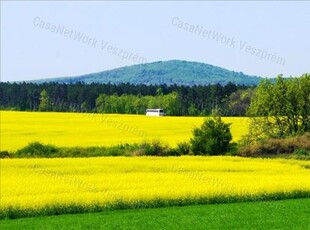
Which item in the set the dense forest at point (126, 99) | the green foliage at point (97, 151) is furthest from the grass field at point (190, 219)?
the dense forest at point (126, 99)

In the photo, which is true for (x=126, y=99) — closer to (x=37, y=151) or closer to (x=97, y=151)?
(x=97, y=151)

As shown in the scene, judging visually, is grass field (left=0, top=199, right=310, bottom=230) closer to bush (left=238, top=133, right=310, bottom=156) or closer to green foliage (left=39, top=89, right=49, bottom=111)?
bush (left=238, top=133, right=310, bottom=156)

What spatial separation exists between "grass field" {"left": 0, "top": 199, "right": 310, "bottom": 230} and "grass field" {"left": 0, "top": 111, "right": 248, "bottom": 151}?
2884 cm

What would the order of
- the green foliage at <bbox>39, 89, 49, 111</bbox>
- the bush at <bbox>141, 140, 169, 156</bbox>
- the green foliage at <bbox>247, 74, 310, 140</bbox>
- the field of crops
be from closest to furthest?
the field of crops
the bush at <bbox>141, 140, 169, 156</bbox>
the green foliage at <bbox>247, 74, 310, 140</bbox>
the green foliage at <bbox>39, 89, 49, 111</bbox>

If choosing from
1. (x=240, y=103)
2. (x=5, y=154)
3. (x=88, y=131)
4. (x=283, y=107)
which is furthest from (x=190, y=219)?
(x=240, y=103)

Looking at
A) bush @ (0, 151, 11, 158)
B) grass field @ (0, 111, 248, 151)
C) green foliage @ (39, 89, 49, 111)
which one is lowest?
bush @ (0, 151, 11, 158)

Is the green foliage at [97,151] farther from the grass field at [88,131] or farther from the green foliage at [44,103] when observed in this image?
the green foliage at [44,103]

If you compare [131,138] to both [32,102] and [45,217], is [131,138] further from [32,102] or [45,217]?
[32,102]

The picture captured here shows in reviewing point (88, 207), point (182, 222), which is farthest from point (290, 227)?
point (88, 207)

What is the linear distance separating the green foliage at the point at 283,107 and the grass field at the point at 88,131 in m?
6.25

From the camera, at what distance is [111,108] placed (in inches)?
5384

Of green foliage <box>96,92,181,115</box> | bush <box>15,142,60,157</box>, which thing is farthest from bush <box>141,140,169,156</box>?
green foliage <box>96,92,181,115</box>

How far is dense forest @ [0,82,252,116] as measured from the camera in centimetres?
13112

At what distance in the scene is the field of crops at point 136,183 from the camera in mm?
21514
